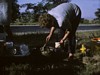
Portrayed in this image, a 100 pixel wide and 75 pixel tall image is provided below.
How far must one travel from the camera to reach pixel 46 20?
230 inches

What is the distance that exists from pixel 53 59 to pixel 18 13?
46.2ft

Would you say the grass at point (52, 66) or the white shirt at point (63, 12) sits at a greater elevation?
the white shirt at point (63, 12)

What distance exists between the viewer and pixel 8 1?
14.2 metres

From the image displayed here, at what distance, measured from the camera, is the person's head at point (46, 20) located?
5832 millimetres

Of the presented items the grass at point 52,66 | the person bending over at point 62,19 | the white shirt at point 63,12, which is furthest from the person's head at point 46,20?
the grass at point 52,66

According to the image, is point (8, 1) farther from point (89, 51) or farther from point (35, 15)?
point (35, 15)

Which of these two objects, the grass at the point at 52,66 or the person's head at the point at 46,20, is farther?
the grass at the point at 52,66

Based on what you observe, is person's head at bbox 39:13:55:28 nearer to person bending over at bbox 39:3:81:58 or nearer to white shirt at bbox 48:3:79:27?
person bending over at bbox 39:3:81:58

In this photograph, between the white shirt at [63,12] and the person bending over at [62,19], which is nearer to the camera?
the person bending over at [62,19]

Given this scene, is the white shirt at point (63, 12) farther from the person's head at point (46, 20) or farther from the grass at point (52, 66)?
the grass at point (52, 66)

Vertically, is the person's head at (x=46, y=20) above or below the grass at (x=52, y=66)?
above

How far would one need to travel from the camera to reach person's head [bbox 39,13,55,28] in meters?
5.83

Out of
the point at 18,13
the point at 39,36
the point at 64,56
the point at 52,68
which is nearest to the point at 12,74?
the point at 52,68

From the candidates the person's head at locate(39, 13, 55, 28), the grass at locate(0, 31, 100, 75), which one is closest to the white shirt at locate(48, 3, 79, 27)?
the person's head at locate(39, 13, 55, 28)
